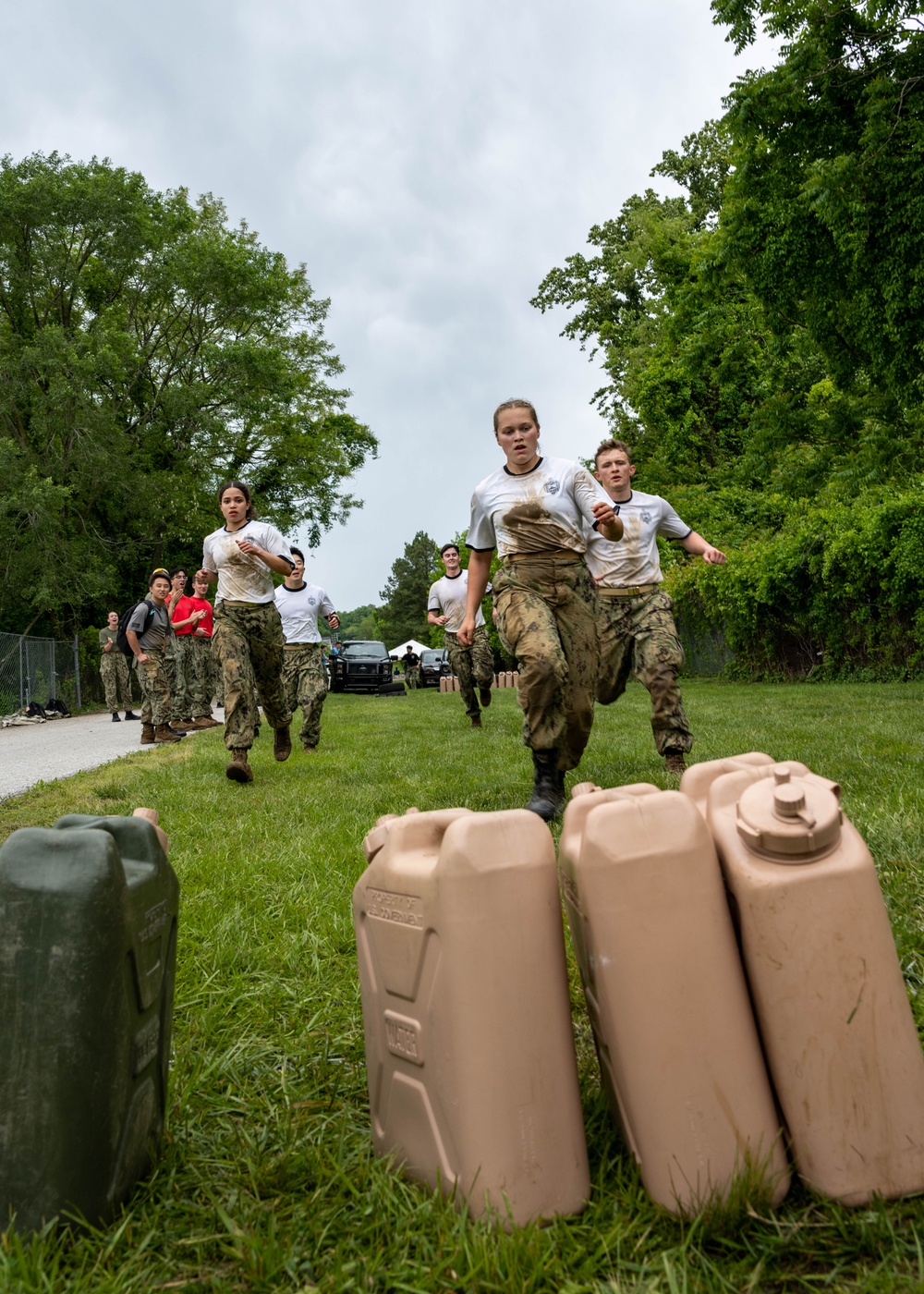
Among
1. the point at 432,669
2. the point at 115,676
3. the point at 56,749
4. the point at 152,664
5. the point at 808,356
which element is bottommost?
the point at 56,749

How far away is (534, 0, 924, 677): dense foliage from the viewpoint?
38.1 feet

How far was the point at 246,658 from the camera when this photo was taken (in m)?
7.64

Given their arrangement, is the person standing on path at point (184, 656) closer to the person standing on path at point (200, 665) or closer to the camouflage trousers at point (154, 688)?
the person standing on path at point (200, 665)

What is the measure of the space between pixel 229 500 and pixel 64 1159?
21.7 feet

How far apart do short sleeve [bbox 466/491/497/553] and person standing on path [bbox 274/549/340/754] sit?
15.9 feet

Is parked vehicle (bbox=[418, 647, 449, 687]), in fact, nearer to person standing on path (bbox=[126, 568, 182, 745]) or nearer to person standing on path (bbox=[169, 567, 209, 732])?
person standing on path (bbox=[169, 567, 209, 732])

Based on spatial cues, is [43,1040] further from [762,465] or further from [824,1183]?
[762,465]

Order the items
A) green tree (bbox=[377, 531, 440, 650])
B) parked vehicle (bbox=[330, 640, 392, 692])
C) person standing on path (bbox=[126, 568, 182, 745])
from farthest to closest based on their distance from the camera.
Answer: green tree (bbox=[377, 531, 440, 650]) → parked vehicle (bbox=[330, 640, 392, 692]) → person standing on path (bbox=[126, 568, 182, 745])

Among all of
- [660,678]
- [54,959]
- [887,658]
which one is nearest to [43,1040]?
[54,959]

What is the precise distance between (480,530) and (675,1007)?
423cm

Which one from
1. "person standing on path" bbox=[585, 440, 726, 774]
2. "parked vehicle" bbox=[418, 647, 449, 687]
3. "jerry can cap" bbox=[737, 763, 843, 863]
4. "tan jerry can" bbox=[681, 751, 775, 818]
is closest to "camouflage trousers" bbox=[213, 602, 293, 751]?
"person standing on path" bbox=[585, 440, 726, 774]

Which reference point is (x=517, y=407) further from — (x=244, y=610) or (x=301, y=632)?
(x=301, y=632)

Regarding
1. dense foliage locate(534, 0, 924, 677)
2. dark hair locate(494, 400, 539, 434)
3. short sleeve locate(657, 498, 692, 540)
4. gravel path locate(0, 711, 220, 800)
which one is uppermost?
dense foliage locate(534, 0, 924, 677)

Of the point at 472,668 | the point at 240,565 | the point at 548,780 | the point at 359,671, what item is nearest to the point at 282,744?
the point at 240,565
